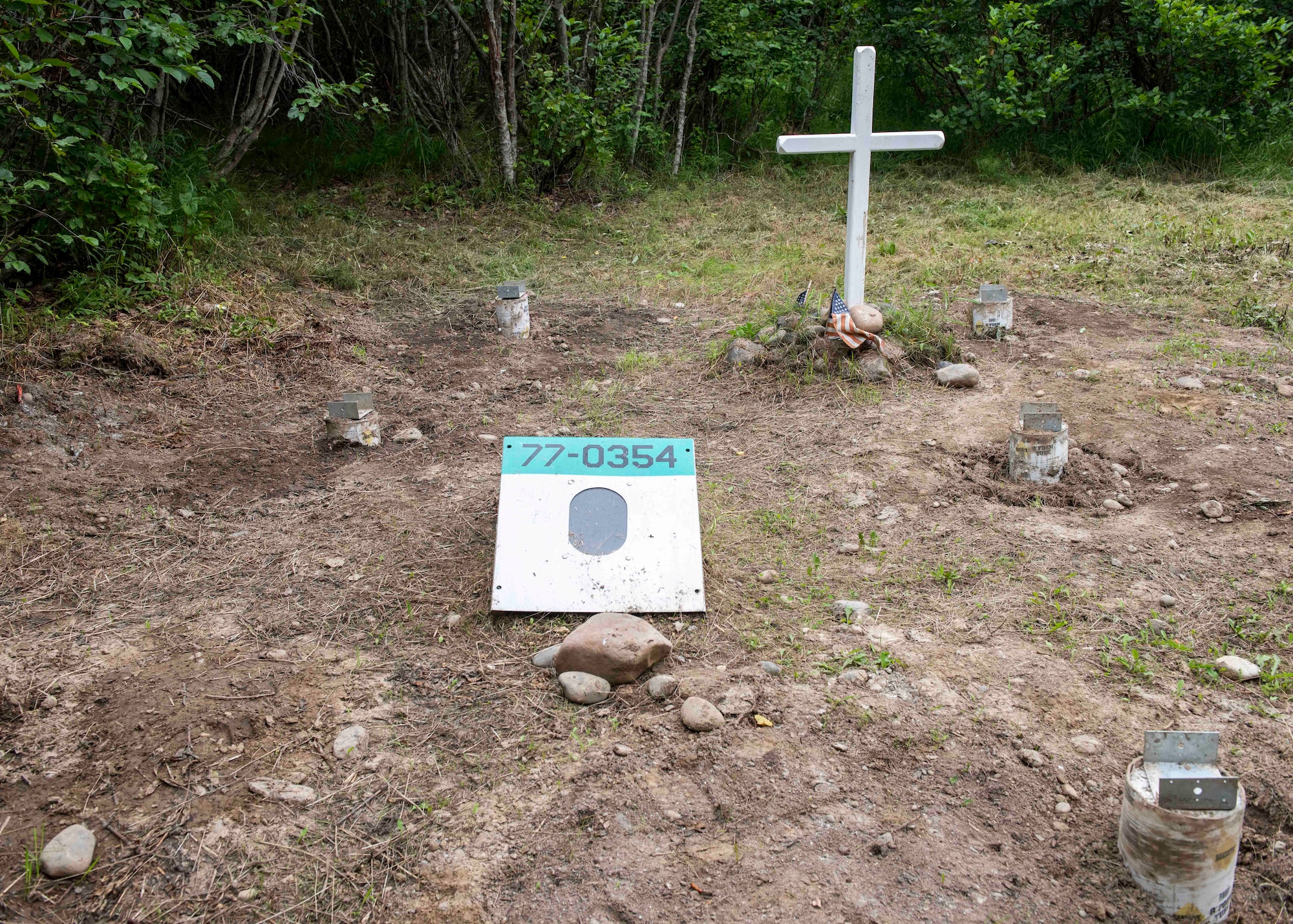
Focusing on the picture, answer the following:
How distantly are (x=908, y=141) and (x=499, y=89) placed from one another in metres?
3.47

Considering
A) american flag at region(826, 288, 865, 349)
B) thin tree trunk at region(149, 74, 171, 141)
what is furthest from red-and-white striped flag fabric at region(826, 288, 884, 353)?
thin tree trunk at region(149, 74, 171, 141)

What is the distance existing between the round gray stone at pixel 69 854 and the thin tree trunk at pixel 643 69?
22.0 feet

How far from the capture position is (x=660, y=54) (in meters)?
7.77

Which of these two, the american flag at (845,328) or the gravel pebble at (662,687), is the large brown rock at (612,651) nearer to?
the gravel pebble at (662,687)

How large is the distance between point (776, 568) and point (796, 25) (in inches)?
270

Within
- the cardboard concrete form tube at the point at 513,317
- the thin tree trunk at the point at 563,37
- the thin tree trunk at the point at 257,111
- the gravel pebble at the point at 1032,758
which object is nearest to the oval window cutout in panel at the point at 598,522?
the gravel pebble at the point at 1032,758

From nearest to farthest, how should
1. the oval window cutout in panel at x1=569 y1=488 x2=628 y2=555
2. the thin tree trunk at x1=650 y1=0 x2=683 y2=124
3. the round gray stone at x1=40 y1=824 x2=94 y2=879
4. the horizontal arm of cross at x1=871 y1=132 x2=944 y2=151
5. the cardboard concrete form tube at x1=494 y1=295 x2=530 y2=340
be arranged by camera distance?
the round gray stone at x1=40 y1=824 x2=94 y2=879 → the oval window cutout in panel at x1=569 y1=488 x2=628 y2=555 → the horizontal arm of cross at x1=871 y1=132 x2=944 y2=151 → the cardboard concrete form tube at x1=494 y1=295 x2=530 y2=340 → the thin tree trunk at x1=650 y1=0 x2=683 y2=124

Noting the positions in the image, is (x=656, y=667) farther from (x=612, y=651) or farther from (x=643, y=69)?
(x=643, y=69)

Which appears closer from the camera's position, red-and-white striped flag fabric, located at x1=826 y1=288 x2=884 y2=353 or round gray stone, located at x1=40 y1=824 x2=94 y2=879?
round gray stone, located at x1=40 y1=824 x2=94 y2=879

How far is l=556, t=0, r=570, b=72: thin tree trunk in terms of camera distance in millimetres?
6992

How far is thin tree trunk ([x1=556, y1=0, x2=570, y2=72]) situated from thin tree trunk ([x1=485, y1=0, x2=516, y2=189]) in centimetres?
43

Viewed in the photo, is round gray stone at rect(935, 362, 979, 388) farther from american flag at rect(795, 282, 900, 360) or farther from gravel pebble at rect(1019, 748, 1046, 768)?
gravel pebble at rect(1019, 748, 1046, 768)

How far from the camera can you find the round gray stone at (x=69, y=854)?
5.94ft

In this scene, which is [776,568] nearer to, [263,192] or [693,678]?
[693,678]
